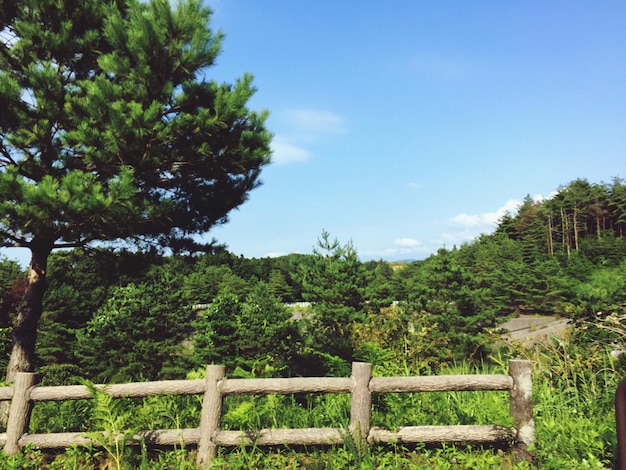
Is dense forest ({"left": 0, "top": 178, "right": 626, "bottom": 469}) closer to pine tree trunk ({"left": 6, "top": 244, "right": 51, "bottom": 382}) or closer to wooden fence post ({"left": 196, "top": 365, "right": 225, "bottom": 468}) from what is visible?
wooden fence post ({"left": 196, "top": 365, "right": 225, "bottom": 468})

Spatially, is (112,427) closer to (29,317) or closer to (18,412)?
(18,412)

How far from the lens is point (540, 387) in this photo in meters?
5.75

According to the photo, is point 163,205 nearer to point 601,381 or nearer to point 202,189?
point 202,189

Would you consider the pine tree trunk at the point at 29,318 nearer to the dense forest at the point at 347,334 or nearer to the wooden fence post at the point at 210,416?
the dense forest at the point at 347,334

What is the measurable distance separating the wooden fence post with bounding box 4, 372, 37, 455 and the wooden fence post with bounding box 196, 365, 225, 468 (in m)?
1.96

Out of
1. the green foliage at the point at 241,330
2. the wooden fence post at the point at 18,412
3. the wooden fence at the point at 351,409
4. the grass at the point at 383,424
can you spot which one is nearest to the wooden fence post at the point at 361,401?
the wooden fence at the point at 351,409

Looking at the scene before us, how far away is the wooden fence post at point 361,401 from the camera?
4.26 m

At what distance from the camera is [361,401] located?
4273mm

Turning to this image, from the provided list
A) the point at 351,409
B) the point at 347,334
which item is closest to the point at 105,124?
the point at 351,409

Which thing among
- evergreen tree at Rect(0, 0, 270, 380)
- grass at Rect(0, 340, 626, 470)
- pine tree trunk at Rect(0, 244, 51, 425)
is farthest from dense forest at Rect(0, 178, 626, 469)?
evergreen tree at Rect(0, 0, 270, 380)

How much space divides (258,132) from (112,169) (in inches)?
101

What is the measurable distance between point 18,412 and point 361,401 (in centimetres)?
365

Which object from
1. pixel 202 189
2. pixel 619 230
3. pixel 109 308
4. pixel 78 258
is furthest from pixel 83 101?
pixel 619 230

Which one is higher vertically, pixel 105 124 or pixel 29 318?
pixel 105 124
